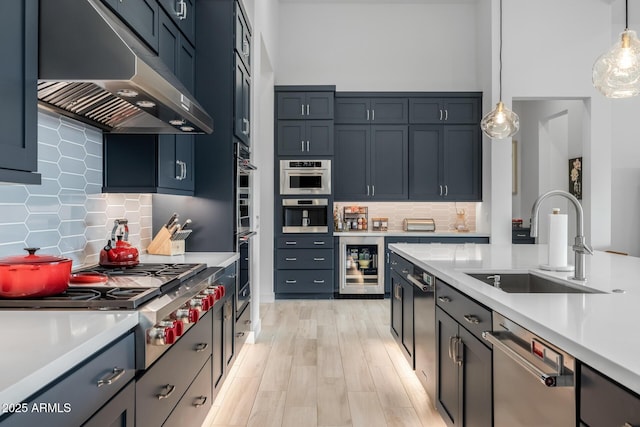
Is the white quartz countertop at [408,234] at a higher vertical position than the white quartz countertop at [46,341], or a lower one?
higher

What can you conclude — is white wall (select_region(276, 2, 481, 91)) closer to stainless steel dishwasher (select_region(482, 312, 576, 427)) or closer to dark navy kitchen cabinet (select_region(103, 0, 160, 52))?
dark navy kitchen cabinet (select_region(103, 0, 160, 52))

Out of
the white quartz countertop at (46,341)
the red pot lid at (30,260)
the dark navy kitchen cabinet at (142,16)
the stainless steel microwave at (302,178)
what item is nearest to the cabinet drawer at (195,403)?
the white quartz countertop at (46,341)

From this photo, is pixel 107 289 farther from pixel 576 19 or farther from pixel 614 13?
pixel 614 13

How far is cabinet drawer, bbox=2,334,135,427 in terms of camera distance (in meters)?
0.89

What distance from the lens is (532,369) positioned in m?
1.23

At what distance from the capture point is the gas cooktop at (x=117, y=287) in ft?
4.70

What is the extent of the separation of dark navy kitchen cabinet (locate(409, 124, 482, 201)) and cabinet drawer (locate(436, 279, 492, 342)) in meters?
3.79

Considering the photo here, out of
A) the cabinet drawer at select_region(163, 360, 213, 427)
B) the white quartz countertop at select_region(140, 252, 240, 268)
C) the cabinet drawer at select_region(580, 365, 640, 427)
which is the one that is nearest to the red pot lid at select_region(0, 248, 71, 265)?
the cabinet drawer at select_region(163, 360, 213, 427)

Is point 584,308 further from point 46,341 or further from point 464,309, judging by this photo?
point 46,341

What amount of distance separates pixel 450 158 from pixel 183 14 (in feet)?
13.6

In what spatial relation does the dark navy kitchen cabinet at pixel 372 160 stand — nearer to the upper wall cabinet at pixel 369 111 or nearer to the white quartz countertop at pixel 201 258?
the upper wall cabinet at pixel 369 111

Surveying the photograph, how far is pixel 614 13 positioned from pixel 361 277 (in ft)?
16.0

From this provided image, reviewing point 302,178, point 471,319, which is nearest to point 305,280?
point 302,178

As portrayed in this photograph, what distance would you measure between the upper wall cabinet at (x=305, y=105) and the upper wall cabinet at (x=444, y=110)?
1.15m
